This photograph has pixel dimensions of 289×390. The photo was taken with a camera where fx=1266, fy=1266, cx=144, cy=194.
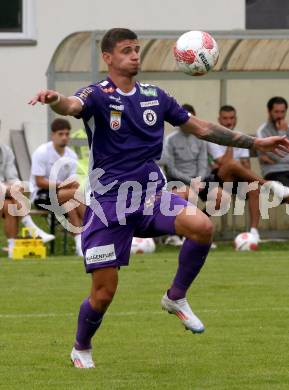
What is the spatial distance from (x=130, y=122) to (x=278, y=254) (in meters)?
7.88

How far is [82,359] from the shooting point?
26.3 feet

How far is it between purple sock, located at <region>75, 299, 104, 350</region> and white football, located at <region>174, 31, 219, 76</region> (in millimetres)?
1966

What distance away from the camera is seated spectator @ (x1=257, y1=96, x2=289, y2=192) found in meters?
16.9

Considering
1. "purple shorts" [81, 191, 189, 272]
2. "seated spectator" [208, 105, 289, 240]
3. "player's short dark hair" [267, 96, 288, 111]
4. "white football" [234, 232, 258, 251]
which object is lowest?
"white football" [234, 232, 258, 251]

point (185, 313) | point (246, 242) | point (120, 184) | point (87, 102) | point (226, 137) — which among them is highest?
Result: point (87, 102)

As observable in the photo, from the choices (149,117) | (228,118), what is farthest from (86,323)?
(228,118)

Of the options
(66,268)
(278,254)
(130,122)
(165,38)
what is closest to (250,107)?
(165,38)

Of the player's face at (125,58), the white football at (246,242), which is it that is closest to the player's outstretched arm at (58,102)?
the player's face at (125,58)

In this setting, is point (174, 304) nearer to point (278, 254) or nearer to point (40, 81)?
point (278, 254)

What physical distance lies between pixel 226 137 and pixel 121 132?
2.66 ft

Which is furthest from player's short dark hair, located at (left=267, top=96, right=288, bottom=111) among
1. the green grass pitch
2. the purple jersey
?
the purple jersey

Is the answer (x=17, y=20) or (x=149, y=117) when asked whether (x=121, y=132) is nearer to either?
(x=149, y=117)

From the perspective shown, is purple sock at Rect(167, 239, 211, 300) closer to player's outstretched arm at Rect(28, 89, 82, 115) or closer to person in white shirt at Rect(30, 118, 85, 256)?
player's outstretched arm at Rect(28, 89, 82, 115)

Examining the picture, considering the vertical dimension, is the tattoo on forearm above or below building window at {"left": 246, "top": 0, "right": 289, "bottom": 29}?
above
